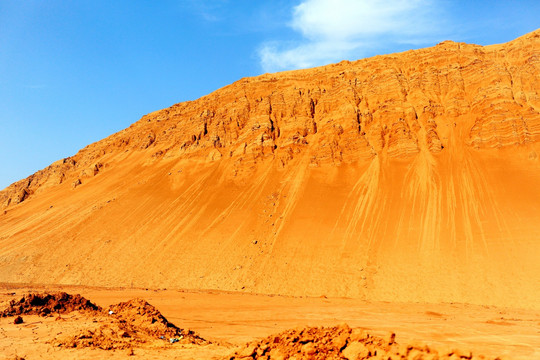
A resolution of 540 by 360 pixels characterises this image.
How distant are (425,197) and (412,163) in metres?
5.17

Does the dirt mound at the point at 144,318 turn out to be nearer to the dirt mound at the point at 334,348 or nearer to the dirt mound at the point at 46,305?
the dirt mound at the point at 46,305

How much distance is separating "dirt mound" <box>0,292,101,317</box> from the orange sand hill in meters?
12.1

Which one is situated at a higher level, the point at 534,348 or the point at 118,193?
the point at 118,193

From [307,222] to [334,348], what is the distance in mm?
24387

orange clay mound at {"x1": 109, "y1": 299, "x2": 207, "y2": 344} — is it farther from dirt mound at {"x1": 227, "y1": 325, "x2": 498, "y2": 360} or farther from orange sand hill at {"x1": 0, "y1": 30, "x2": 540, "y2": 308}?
orange sand hill at {"x1": 0, "y1": 30, "x2": 540, "y2": 308}

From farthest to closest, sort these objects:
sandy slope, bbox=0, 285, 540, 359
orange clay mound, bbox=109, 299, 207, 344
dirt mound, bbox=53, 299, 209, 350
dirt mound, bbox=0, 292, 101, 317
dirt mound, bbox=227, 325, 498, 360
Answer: dirt mound, bbox=0, 292, 101, 317
orange clay mound, bbox=109, 299, 207, 344
dirt mound, bbox=53, 299, 209, 350
sandy slope, bbox=0, 285, 540, 359
dirt mound, bbox=227, 325, 498, 360

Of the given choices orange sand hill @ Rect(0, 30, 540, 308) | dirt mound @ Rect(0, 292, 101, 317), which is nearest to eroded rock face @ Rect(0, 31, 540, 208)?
orange sand hill @ Rect(0, 30, 540, 308)

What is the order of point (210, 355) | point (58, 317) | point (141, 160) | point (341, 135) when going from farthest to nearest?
point (141, 160)
point (341, 135)
point (58, 317)
point (210, 355)

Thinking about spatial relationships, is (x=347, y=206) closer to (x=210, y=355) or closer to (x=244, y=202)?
(x=244, y=202)

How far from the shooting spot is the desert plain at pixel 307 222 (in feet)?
40.6

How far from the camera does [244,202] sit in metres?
35.7

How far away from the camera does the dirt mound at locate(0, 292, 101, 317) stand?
14.2 m

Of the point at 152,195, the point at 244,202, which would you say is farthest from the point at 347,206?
the point at 152,195

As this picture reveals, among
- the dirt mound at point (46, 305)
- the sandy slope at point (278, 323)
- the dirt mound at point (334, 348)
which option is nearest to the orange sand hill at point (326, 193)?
the sandy slope at point (278, 323)
